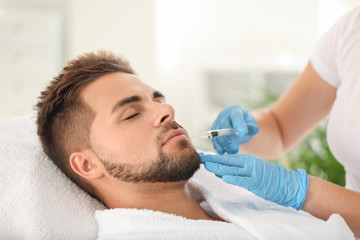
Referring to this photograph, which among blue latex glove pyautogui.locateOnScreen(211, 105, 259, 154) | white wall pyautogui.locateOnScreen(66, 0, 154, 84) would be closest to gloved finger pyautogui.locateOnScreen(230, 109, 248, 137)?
blue latex glove pyautogui.locateOnScreen(211, 105, 259, 154)

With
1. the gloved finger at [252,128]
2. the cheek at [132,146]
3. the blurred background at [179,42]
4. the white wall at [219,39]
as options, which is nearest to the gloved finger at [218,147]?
the gloved finger at [252,128]

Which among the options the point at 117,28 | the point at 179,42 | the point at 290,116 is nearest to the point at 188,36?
the point at 179,42

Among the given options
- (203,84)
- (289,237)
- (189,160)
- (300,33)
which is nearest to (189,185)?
(189,160)

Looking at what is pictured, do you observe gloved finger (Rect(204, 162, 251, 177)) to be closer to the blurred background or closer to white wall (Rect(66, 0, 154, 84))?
the blurred background

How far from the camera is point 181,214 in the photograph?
4.05ft

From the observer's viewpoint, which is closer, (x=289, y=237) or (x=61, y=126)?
(x=289, y=237)

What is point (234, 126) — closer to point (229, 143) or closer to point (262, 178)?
point (229, 143)

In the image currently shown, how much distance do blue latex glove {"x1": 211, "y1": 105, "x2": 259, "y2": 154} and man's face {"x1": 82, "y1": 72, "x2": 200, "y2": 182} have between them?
0.23 metres

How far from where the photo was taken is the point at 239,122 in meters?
1.38

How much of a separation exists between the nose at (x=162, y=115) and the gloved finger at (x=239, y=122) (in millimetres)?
242

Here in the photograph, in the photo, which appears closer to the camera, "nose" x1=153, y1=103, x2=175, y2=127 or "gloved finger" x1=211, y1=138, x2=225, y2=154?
"nose" x1=153, y1=103, x2=175, y2=127

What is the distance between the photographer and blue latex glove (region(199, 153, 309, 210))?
117cm

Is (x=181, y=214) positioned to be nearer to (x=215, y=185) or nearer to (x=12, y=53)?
(x=215, y=185)

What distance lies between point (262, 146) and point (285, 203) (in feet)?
1.40
